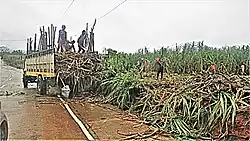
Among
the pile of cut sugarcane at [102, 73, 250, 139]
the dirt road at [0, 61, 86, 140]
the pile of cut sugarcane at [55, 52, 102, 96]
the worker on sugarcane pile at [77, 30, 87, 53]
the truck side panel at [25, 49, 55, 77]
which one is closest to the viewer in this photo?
the pile of cut sugarcane at [102, 73, 250, 139]

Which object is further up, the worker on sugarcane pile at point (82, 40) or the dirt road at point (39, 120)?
the worker on sugarcane pile at point (82, 40)

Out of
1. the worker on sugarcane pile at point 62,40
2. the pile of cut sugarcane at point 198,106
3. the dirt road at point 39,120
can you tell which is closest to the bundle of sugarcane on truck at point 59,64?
the worker on sugarcane pile at point 62,40

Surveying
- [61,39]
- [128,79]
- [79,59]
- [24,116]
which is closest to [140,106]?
[128,79]

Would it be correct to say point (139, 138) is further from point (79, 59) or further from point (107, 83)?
point (79, 59)

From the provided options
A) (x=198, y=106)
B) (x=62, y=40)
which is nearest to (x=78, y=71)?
(x=62, y=40)

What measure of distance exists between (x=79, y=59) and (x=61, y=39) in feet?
13.2

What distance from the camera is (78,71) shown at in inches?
615

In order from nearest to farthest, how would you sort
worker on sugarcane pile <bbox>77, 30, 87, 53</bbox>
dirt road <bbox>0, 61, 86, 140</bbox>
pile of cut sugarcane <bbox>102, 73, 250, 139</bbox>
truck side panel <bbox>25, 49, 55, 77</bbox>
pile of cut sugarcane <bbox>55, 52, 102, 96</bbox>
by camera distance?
pile of cut sugarcane <bbox>102, 73, 250, 139</bbox>, dirt road <bbox>0, 61, 86, 140</bbox>, pile of cut sugarcane <bbox>55, 52, 102, 96</bbox>, truck side panel <bbox>25, 49, 55, 77</bbox>, worker on sugarcane pile <bbox>77, 30, 87, 53</bbox>

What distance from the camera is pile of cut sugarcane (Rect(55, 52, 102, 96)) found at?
15.6 meters

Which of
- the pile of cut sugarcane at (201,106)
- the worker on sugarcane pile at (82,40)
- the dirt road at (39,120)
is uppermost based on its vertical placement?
the worker on sugarcane pile at (82,40)

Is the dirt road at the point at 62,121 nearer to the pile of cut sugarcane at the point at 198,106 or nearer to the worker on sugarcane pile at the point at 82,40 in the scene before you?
the pile of cut sugarcane at the point at 198,106

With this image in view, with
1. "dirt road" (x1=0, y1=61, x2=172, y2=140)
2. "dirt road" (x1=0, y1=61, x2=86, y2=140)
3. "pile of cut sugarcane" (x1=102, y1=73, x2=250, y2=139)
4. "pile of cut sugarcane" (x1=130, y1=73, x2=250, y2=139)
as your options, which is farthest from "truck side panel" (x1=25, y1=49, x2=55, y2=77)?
"pile of cut sugarcane" (x1=130, y1=73, x2=250, y2=139)

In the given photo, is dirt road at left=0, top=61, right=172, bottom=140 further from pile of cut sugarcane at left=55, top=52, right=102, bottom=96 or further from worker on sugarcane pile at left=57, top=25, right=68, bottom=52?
worker on sugarcane pile at left=57, top=25, right=68, bottom=52

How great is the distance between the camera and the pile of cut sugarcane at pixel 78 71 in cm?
1563
